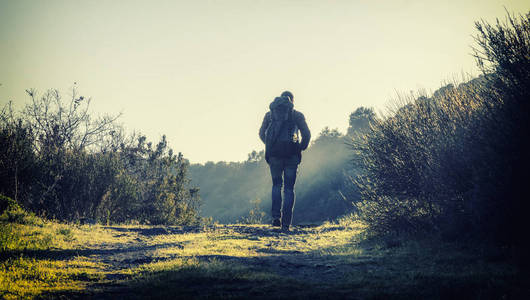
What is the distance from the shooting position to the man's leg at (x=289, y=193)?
8.91m

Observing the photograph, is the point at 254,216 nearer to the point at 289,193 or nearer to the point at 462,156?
the point at 289,193

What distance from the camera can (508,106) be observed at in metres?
3.85

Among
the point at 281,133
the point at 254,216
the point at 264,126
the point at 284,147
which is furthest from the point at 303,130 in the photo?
the point at 254,216

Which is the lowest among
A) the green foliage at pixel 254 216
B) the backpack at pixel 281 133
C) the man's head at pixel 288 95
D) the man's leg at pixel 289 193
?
the green foliage at pixel 254 216

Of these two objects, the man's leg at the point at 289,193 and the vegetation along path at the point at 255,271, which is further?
the man's leg at the point at 289,193

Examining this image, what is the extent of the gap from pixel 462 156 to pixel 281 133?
4972 mm

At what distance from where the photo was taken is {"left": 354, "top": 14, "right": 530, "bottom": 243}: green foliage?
380 centimetres

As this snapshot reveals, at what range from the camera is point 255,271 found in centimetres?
400

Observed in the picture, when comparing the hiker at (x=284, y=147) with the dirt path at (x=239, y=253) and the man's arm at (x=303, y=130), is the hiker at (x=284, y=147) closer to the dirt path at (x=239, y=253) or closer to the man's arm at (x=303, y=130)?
the man's arm at (x=303, y=130)

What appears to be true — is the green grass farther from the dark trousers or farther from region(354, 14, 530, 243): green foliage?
the dark trousers

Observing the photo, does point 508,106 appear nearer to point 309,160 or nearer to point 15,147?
point 15,147

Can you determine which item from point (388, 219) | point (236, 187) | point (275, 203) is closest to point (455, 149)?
point (388, 219)

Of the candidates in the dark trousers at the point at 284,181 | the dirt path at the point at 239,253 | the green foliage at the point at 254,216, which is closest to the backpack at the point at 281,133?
the dark trousers at the point at 284,181

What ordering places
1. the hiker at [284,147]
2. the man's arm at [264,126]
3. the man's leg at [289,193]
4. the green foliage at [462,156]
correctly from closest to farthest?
the green foliage at [462,156]
the man's leg at [289,193]
the hiker at [284,147]
the man's arm at [264,126]
